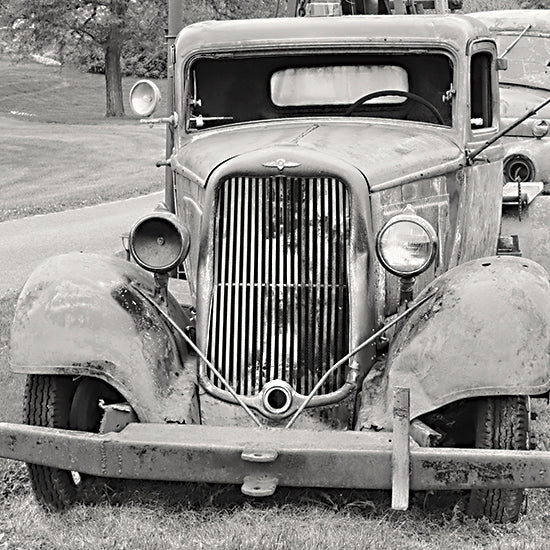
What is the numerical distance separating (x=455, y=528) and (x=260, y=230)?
1.49 m

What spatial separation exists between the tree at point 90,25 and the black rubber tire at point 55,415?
34749 millimetres

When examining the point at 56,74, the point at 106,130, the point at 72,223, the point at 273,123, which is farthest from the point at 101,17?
the point at 273,123

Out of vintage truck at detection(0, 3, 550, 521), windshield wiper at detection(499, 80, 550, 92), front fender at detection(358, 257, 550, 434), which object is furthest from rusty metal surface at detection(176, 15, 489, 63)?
windshield wiper at detection(499, 80, 550, 92)

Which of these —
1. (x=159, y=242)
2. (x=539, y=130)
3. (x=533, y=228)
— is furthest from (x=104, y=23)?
(x=159, y=242)

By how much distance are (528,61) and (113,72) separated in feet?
96.4

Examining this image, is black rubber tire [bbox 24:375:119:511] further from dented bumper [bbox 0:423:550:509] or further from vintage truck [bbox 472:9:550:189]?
vintage truck [bbox 472:9:550:189]

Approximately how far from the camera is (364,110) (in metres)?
6.08

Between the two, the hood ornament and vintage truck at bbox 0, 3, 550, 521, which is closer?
vintage truck at bbox 0, 3, 550, 521

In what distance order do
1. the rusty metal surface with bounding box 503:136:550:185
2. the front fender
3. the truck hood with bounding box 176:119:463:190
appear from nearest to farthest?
the front fender, the truck hood with bounding box 176:119:463:190, the rusty metal surface with bounding box 503:136:550:185

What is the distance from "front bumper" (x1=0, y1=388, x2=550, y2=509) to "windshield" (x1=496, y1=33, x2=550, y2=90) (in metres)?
7.99

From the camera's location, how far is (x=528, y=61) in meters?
11.9

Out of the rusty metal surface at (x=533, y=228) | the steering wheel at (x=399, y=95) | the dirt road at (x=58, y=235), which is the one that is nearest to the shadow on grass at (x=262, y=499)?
the steering wheel at (x=399, y=95)

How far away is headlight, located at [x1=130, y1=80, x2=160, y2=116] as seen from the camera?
6.18 metres

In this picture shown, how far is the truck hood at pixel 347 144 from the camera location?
16.9 ft
